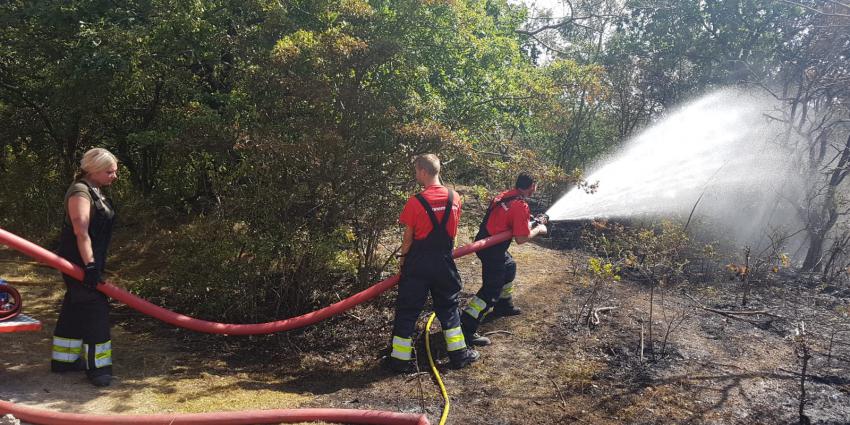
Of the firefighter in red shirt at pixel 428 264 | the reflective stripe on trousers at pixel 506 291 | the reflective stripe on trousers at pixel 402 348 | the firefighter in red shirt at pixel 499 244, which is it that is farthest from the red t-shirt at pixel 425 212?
the reflective stripe on trousers at pixel 506 291

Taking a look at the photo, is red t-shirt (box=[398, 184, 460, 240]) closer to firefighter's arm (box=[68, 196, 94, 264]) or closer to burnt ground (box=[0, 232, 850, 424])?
burnt ground (box=[0, 232, 850, 424])

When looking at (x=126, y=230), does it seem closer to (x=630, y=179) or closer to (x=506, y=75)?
(x=506, y=75)

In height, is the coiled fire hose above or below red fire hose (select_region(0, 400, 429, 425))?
above

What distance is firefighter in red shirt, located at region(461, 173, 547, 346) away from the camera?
5395 millimetres

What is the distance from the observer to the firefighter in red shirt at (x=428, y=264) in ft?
15.3

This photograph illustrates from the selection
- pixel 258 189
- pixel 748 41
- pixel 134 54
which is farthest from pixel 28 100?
pixel 748 41

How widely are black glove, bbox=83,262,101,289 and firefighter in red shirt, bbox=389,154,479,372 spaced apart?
221 centimetres

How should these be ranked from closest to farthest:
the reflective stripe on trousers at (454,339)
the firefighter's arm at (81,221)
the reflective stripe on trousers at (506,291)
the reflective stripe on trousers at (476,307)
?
the firefighter's arm at (81,221)
the reflective stripe on trousers at (454,339)
the reflective stripe on trousers at (476,307)
the reflective stripe on trousers at (506,291)

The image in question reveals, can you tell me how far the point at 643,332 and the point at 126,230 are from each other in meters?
7.32

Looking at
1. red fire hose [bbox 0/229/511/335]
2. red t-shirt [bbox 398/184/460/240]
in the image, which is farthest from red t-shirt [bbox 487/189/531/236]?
red t-shirt [bbox 398/184/460/240]

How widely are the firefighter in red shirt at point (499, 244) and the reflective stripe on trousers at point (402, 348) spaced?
0.78 metres

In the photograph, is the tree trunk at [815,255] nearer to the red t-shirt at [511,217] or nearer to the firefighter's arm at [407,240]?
the red t-shirt at [511,217]

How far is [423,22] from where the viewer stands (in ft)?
20.0

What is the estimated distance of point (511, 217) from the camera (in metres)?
5.50
